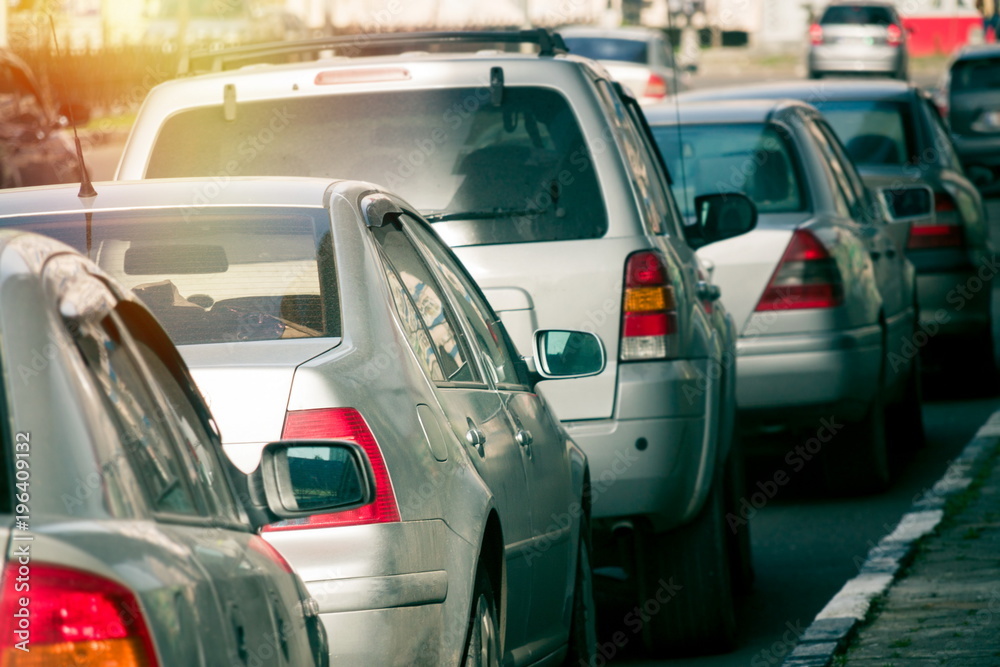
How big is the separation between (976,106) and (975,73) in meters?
0.70

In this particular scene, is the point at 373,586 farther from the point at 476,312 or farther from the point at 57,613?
the point at 476,312

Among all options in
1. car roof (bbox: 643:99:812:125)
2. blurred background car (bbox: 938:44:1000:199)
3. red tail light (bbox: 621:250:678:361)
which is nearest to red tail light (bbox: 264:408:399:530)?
red tail light (bbox: 621:250:678:361)

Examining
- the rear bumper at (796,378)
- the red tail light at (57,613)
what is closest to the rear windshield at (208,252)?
the red tail light at (57,613)

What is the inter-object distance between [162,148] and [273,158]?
36cm

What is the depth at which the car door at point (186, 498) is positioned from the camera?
2.17 metres

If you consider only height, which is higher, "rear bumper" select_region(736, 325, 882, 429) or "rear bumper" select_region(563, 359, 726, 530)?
"rear bumper" select_region(563, 359, 726, 530)

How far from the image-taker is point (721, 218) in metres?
7.24

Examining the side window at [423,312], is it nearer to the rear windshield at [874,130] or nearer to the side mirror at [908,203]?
the side mirror at [908,203]

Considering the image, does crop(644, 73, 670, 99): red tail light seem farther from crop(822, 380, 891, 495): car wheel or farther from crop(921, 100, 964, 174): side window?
crop(822, 380, 891, 495): car wheel

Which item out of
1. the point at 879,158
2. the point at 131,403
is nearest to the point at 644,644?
the point at 131,403

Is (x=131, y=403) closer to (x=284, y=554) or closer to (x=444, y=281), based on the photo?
(x=284, y=554)

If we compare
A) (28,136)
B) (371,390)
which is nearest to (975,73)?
(28,136)

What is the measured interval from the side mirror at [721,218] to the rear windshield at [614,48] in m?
21.2

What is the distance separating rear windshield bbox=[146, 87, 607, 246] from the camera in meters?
5.75
